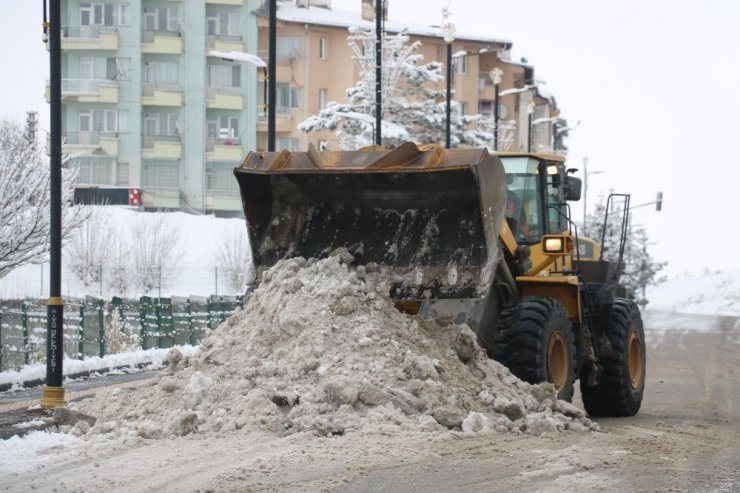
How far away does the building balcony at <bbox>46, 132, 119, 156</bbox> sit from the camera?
68.2 m

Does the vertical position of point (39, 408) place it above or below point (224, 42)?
below

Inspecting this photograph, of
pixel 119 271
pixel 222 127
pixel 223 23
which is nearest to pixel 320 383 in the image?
pixel 119 271

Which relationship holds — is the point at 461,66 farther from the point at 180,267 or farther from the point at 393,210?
the point at 393,210

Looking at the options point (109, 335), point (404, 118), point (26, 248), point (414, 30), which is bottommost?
point (109, 335)

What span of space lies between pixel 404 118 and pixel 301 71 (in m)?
23.9

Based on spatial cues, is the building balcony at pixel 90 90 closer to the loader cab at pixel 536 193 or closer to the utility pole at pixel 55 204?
the utility pole at pixel 55 204

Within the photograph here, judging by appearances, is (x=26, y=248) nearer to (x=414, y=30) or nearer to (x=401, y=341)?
(x=401, y=341)

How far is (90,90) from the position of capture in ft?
223

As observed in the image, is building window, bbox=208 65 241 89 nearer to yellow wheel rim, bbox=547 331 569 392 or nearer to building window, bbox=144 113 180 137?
building window, bbox=144 113 180 137

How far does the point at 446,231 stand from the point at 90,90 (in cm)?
5758

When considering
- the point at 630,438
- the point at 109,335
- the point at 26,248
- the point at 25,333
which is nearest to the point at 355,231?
the point at 630,438

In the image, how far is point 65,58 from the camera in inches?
2734

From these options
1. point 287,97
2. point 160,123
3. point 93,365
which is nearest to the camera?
point 93,365

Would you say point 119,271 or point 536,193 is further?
point 119,271
